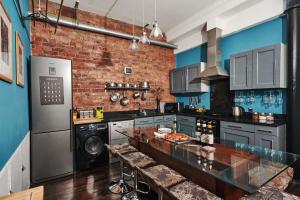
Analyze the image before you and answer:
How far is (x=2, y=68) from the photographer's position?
1175mm

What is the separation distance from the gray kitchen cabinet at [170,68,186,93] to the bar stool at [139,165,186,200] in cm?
315

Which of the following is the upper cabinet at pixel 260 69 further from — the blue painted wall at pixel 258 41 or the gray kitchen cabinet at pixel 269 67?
the blue painted wall at pixel 258 41

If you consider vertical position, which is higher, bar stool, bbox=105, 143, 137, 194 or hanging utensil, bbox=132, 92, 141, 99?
hanging utensil, bbox=132, 92, 141, 99

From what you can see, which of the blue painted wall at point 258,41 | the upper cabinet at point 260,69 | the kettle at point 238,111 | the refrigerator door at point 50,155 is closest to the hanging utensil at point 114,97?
the refrigerator door at point 50,155

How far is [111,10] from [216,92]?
319cm

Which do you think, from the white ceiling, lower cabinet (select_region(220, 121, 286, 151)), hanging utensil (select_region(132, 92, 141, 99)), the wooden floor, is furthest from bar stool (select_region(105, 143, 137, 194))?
the white ceiling

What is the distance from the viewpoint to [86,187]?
257 centimetres

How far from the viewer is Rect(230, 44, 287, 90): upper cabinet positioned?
2.67m

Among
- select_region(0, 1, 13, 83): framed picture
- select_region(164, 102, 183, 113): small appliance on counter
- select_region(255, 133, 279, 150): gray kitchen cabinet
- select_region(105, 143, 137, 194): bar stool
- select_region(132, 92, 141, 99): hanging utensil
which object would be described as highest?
select_region(0, 1, 13, 83): framed picture

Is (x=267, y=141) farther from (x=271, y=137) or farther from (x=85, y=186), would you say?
(x=85, y=186)

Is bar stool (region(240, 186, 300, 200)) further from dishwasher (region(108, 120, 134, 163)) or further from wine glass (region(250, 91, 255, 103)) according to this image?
dishwasher (region(108, 120, 134, 163))

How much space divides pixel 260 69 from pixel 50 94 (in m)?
3.75

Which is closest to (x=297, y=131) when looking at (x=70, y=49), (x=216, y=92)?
(x=216, y=92)

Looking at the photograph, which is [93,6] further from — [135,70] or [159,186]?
[159,186]
